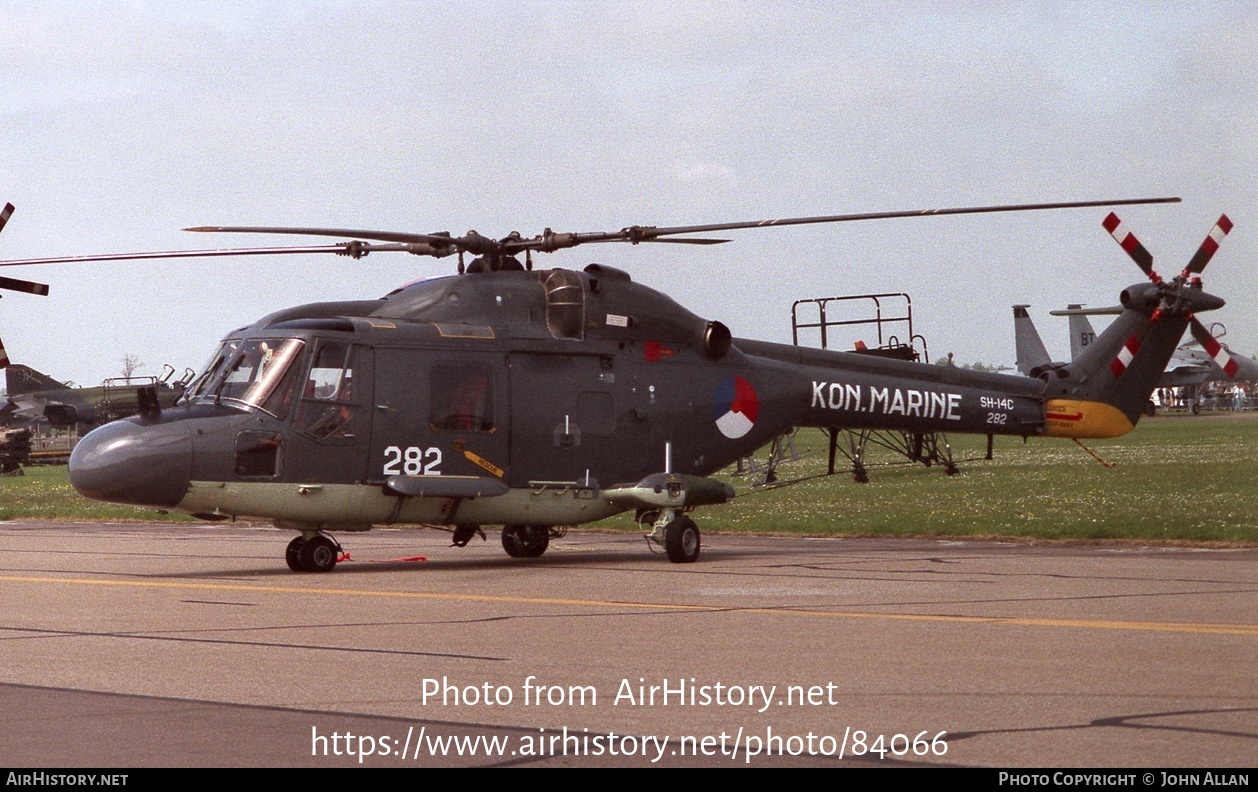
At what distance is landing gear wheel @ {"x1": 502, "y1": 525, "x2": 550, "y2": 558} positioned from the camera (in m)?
21.0

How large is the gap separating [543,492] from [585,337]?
2.14m

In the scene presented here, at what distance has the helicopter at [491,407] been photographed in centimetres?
1767

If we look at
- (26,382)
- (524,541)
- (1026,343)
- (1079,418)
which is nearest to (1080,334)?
(1026,343)

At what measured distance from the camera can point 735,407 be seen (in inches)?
830

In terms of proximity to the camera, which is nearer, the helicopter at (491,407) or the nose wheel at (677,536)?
the helicopter at (491,407)

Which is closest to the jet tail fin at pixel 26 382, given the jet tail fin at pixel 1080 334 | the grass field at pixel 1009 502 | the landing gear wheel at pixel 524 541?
the grass field at pixel 1009 502

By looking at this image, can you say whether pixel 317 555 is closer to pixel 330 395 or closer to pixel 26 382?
pixel 330 395

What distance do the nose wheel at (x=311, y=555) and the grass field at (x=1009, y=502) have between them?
9908mm

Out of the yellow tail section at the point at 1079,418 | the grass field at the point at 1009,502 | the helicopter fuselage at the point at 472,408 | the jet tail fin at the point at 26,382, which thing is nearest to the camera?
the helicopter fuselage at the point at 472,408

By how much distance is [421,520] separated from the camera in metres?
18.9

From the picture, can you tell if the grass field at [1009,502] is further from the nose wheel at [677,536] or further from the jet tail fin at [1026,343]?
the jet tail fin at [1026,343]

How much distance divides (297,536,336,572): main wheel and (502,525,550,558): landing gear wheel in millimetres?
3022

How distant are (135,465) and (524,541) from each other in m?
5.92

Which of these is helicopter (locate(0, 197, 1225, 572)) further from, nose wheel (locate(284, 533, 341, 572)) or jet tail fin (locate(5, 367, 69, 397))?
jet tail fin (locate(5, 367, 69, 397))
